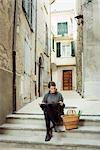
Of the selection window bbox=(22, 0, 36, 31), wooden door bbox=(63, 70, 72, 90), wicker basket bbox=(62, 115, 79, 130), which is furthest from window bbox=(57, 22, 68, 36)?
wicker basket bbox=(62, 115, 79, 130)

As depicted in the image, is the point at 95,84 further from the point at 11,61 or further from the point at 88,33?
the point at 11,61

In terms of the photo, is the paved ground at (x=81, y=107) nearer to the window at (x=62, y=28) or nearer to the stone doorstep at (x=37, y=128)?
the stone doorstep at (x=37, y=128)

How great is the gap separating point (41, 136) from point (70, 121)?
67 cm

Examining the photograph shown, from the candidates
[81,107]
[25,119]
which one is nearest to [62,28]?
[81,107]

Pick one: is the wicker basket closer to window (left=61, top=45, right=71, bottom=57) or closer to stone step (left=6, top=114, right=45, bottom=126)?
stone step (left=6, top=114, right=45, bottom=126)

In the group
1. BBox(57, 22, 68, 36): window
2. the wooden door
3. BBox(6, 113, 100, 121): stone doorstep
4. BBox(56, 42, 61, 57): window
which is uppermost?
BBox(57, 22, 68, 36): window

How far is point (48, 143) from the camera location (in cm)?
559

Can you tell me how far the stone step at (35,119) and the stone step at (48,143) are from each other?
651mm

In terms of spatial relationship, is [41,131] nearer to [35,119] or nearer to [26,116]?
[35,119]

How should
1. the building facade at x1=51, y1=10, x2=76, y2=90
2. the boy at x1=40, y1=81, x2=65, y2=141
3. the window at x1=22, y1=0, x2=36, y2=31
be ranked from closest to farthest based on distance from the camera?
the boy at x1=40, y1=81, x2=65, y2=141
the window at x1=22, y1=0, x2=36, y2=31
the building facade at x1=51, y1=10, x2=76, y2=90

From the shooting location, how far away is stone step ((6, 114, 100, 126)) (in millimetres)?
6357

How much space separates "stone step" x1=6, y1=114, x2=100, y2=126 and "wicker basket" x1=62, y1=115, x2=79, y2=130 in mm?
353

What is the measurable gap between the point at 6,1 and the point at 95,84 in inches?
218

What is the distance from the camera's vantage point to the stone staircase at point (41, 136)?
18.2 ft
